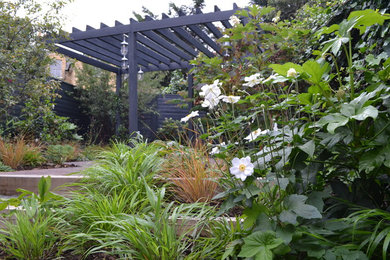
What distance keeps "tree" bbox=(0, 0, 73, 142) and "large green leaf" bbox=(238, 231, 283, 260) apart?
483 centimetres

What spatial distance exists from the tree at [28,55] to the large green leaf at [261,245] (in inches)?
190

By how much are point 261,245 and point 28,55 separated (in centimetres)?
540

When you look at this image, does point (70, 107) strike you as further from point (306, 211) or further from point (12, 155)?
point (306, 211)

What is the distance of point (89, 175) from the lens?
7.51 ft

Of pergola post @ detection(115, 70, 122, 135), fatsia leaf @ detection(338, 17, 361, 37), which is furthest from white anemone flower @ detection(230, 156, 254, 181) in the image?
pergola post @ detection(115, 70, 122, 135)

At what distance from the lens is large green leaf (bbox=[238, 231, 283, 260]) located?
106cm

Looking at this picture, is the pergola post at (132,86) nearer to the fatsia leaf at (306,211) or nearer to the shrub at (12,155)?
the shrub at (12,155)

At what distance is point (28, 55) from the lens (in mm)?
5270

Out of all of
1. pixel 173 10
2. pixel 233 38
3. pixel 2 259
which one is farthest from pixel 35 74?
pixel 173 10

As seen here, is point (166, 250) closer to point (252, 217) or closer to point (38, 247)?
point (252, 217)

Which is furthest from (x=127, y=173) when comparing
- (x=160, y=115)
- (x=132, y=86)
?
(x=160, y=115)

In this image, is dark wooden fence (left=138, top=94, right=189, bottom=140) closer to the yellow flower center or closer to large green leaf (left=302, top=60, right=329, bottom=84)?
large green leaf (left=302, top=60, right=329, bottom=84)

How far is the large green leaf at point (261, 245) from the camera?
3.46ft

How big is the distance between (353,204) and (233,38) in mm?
2212
